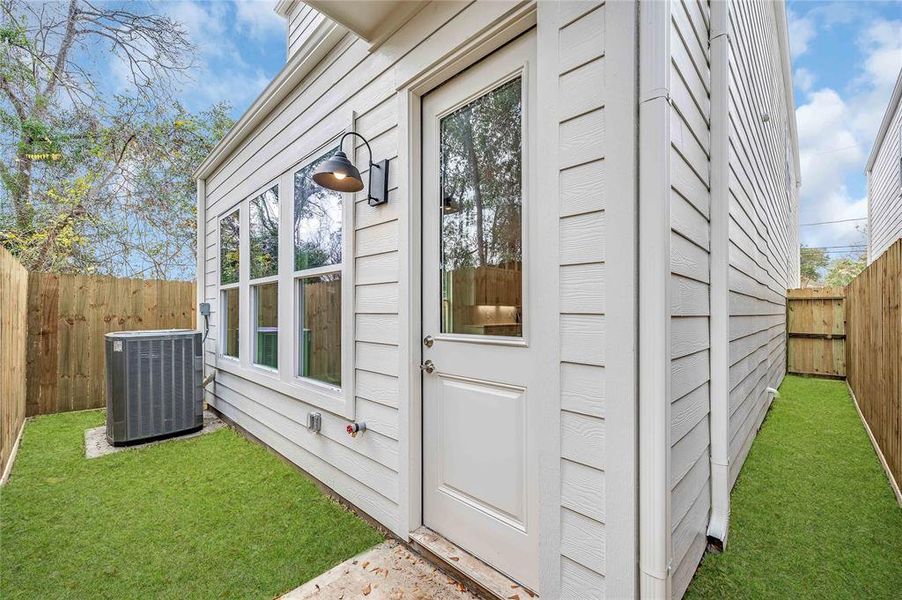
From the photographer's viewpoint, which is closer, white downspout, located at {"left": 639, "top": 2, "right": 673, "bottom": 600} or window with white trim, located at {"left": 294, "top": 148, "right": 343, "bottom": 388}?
white downspout, located at {"left": 639, "top": 2, "right": 673, "bottom": 600}

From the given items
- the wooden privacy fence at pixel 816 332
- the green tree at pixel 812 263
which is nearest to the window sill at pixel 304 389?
the wooden privacy fence at pixel 816 332

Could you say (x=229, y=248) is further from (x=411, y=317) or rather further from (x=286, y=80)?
(x=411, y=317)

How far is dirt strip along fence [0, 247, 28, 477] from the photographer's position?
2.81m

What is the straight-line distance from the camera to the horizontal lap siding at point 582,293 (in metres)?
1.32

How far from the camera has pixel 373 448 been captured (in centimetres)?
223

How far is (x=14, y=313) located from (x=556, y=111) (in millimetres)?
4537

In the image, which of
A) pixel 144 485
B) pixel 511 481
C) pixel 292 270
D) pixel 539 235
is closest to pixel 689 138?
pixel 539 235

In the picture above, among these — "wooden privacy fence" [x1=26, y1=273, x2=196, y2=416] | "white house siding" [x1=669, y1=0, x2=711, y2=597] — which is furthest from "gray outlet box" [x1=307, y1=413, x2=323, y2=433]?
"wooden privacy fence" [x1=26, y1=273, x2=196, y2=416]

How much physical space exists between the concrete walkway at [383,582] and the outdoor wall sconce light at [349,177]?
179cm

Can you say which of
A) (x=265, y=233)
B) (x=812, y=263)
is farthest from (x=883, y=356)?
Result: (x=812, y=263)

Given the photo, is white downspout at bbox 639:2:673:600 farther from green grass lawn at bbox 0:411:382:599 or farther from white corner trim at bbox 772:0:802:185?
white corner trim at bbox 772:0:802:185

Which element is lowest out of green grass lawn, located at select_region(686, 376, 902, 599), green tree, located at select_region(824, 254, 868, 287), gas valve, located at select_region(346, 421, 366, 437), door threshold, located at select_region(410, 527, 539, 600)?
green grass lawn, located at select_region(686, 376, 902, 599)

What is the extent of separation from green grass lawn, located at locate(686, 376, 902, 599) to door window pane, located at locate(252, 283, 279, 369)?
10.3ft

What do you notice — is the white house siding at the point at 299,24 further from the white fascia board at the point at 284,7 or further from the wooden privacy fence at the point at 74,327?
the wooden privacy fence at the point at 74,327
